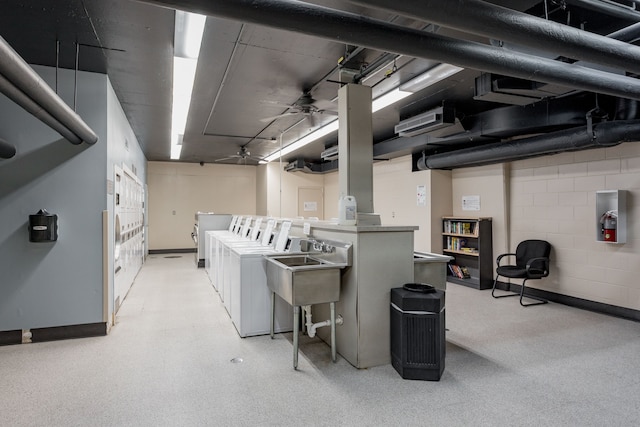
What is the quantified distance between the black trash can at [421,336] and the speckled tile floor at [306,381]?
11cm

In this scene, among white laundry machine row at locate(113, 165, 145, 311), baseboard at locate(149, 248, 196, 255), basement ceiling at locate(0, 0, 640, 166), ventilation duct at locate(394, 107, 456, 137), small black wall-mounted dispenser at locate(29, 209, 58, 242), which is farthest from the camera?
baseboard at locate(149, 248, 196, 255)

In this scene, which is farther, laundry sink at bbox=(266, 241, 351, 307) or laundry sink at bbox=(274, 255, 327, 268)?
laundry sink at bbox=(274, 255, 327, 268)

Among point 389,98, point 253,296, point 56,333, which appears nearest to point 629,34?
point 389,98

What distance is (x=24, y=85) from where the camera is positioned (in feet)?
7.08

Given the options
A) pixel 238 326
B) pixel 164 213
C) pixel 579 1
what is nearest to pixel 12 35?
pixel 238 326

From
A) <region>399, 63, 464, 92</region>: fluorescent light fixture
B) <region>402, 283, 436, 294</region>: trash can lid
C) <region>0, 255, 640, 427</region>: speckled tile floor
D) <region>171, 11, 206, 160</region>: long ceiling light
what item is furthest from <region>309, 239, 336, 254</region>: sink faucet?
<region>171, 11, 206, 160</region>: long ceiling light

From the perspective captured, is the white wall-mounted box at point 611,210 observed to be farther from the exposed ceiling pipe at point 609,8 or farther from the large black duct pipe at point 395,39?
the exposed ceiling pipe at point 609,8

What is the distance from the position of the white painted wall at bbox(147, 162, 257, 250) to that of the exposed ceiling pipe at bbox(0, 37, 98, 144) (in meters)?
7.69

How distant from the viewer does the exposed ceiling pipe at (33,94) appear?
191 cm

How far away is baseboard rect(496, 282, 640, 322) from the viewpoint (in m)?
4.40

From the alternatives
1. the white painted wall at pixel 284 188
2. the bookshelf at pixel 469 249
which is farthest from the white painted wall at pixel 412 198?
the white painted wall at pixel 284 188

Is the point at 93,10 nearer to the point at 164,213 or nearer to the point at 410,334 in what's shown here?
the point at 410,334

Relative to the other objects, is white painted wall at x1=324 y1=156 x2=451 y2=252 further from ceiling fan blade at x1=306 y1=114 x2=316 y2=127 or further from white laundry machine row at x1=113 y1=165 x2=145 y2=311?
white laundry machine row at x1=113 y1=165 x2=145 y2=311

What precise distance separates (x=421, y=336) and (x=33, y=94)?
326 centimetres
